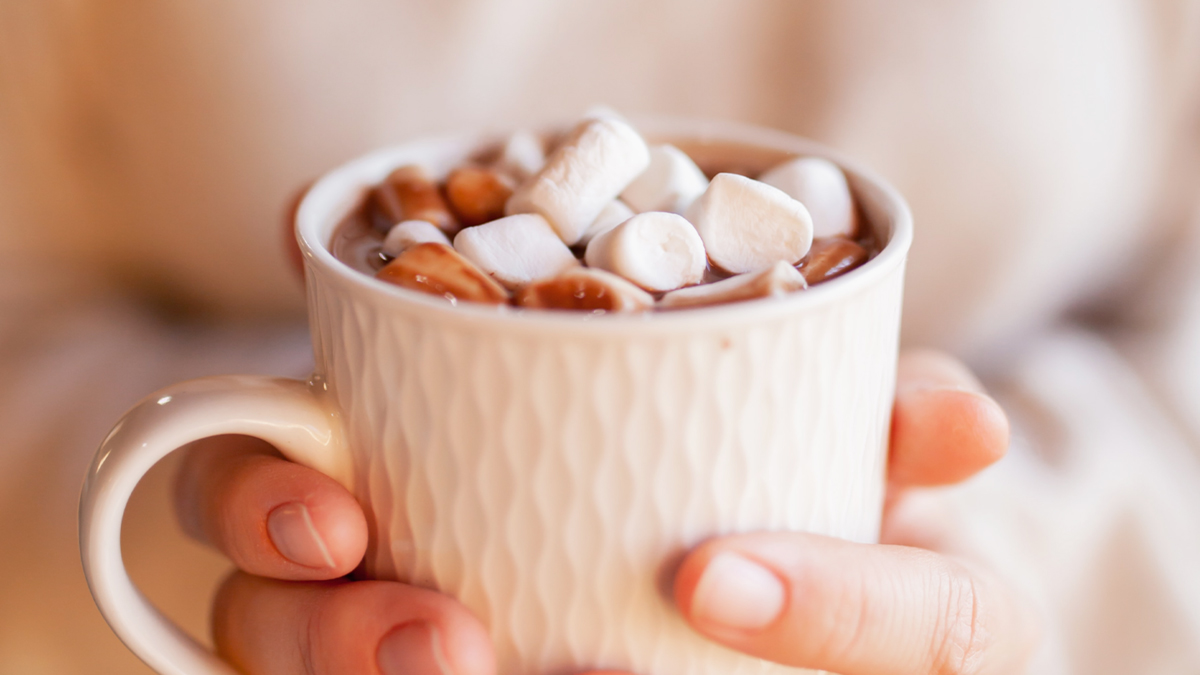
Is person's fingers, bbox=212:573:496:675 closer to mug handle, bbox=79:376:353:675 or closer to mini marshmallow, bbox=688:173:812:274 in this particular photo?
mug handle, bbox=79:376:353:675

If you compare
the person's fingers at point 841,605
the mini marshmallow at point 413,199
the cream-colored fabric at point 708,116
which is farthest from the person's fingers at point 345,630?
the cream-colored fabric at point 708,116

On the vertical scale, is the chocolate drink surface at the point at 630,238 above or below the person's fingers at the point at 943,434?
above

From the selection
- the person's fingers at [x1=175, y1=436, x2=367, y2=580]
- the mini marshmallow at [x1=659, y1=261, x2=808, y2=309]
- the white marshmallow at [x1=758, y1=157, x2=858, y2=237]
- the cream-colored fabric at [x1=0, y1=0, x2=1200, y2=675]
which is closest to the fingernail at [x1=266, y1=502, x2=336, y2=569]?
the person's fingers at [x1=175, y1=436, x2=367, y2=580]

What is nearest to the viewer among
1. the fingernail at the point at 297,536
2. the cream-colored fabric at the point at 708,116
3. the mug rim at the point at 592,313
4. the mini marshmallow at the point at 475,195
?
the mug rim at the point at 592,313

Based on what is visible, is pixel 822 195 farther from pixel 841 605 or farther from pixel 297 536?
pixel 297 536

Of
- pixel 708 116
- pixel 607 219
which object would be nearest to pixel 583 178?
pixel 607 219

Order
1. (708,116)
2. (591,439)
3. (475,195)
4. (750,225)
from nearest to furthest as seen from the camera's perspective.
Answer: (591,439)
(750,225)
(475,195)
(708,116)

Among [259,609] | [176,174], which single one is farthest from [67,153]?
[259,609]

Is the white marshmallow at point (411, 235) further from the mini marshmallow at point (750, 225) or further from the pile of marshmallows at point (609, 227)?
the mini marshmallow at point (750, 225)
